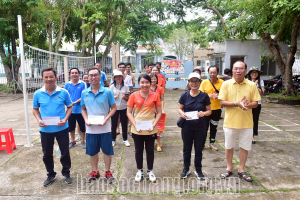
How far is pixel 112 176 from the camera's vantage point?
11.7ft

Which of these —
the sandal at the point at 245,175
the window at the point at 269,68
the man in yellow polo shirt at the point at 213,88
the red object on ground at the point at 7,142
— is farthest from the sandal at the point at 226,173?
the window at the point at 269,68

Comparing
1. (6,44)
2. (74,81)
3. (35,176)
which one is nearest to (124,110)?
(74,81)

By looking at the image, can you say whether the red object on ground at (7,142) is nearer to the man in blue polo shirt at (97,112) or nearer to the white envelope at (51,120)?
the white envelope at (51,120)

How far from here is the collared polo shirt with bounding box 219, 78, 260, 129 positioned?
131 inches

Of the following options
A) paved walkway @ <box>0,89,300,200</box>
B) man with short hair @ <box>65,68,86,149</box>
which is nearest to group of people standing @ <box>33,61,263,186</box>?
paved walkway @ <box>0,89,300,200</box>

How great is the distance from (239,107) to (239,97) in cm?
15

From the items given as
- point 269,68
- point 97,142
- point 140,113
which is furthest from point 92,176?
point 269,68

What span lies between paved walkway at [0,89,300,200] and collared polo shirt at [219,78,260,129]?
894 mm

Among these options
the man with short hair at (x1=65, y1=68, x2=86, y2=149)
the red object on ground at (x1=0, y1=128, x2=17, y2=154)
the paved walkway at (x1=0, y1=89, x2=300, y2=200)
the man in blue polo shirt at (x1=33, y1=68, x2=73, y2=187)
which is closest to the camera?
the paved walkway at (x1=0, y1=89, x2=300, y2=200)

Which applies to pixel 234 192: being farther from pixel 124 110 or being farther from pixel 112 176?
pixel 124 110

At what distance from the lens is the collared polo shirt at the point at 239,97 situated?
3.34 meters

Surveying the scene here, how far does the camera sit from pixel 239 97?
3.36 metres

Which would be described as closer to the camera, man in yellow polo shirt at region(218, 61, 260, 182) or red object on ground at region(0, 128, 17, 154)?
man in yellow polo shirt at region(218, 61, 260, 182)

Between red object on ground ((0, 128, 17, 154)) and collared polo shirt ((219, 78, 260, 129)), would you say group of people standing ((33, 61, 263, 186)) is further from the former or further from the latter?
red object on ground ((0, 128, 17, 154))
